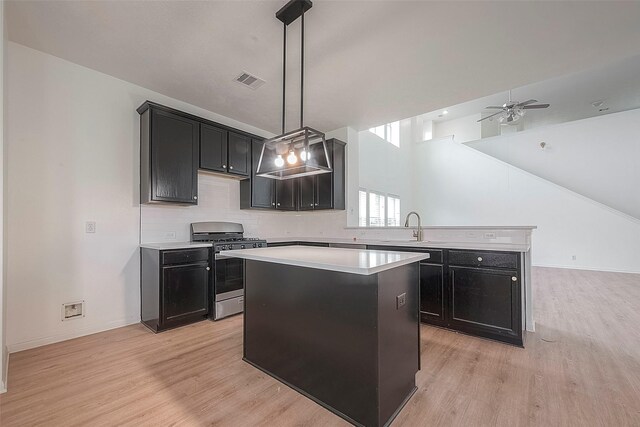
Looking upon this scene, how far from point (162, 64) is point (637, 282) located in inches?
339

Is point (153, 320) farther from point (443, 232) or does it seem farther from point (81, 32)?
point (443, 232)

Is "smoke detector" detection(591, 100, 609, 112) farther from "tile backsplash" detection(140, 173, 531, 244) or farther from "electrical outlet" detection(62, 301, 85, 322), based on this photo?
"electrical outlet" detection(62, 301, 85, 322)

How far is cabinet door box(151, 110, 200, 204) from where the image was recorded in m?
3.08

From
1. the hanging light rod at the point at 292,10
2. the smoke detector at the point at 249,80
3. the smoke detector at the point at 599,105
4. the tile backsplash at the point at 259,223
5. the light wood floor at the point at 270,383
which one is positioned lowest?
the light wood floor at the point at 270,383

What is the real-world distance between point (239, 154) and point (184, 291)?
200 centimetres

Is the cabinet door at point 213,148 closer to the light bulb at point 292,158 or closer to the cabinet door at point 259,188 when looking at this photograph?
the cabinet door at point 259,188

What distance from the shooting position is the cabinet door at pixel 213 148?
3.54 m

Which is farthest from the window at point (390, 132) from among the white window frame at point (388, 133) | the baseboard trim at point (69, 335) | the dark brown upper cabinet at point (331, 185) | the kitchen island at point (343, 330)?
the baseboard trim at point (69, 335)

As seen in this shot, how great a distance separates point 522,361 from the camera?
2291 mm

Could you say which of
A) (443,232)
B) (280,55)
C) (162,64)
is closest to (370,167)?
(443,232)

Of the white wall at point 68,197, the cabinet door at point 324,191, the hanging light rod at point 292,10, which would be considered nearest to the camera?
the hanging light rod at point 292,10

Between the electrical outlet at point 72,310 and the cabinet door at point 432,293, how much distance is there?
3683 mm

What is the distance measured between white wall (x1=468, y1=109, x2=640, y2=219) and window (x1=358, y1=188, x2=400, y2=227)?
372cm

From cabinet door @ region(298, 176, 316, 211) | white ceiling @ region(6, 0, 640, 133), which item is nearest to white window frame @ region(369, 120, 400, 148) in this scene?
cabinet door @ region(298, 176, 316, 211)
